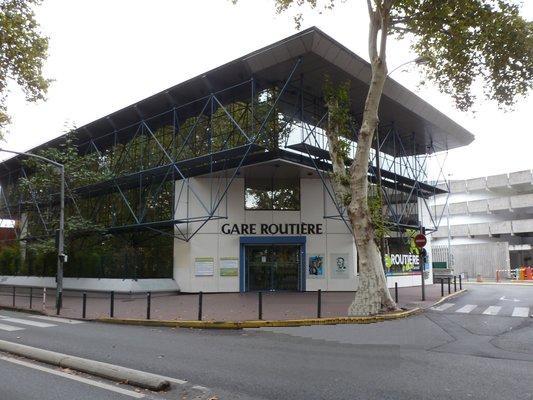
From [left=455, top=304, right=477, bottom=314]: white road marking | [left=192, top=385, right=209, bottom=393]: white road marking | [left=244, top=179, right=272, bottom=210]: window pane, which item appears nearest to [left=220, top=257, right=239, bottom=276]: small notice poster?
[left=244, top=179, right=272, bottom=210]: window pane

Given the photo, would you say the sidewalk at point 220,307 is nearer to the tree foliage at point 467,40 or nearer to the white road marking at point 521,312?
the white road marking at point 521,312

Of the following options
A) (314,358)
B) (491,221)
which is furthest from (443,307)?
(491,221)

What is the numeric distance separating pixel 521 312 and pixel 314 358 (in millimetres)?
10541

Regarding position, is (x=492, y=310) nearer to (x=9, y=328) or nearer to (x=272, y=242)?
(x=272, y=242)

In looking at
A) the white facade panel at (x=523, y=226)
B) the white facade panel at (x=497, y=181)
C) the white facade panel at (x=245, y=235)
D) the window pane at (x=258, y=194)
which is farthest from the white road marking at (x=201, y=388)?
the white facade panel at (x=497, y=181)

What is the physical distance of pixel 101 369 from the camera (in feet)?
24.1

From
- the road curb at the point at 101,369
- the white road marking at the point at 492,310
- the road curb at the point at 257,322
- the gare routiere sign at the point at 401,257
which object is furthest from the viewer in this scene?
the gare routiere sign at the point at 401,257

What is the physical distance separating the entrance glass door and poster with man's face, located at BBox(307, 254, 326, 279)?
656mm

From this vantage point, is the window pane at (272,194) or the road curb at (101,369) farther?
the window pane at (272,194)

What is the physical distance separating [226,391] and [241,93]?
61.8ft

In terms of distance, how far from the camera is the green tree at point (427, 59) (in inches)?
607

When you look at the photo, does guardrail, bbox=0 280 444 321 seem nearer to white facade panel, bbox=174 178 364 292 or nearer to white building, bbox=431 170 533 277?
white facade panel, bbox=174 178 364 292

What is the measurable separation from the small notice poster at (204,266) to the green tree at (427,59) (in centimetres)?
1067

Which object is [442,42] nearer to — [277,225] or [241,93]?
[241,93]
